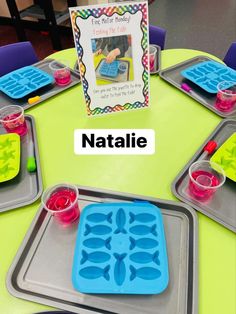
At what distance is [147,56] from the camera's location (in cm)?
80

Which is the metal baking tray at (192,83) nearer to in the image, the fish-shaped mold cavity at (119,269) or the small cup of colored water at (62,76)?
the small cup of colored water at (62,76)

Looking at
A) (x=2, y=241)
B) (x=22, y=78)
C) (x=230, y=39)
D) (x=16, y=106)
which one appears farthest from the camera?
(x=230, y=39)

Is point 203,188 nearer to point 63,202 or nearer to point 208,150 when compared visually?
point 208,150

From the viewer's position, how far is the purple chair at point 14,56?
121 centimetres

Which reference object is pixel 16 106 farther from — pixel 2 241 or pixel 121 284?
pixel 121 284

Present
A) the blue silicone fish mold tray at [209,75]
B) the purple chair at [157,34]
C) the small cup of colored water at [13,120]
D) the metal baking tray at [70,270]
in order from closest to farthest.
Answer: the metal baking tray at [70,270] < the small cup of colored water at [13,120] < the blue silicone fish mold tray at [209,75] < the purple chair at [157,34]

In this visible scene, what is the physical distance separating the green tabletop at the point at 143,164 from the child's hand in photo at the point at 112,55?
0.63 feet

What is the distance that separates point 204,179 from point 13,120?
601mm

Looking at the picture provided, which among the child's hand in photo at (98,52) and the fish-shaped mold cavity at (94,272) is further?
the child's hand in photo at (98,52)

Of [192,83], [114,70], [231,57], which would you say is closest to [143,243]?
[114,70]

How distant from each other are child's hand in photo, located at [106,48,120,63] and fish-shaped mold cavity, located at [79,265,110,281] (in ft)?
1.89

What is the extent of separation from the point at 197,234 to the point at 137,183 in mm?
200

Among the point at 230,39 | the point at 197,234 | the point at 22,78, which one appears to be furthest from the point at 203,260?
the point at 230,39

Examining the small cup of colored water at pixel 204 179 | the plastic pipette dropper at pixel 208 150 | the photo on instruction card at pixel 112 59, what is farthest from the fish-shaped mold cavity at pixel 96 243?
the photo on instruction card at pixel 112 59
